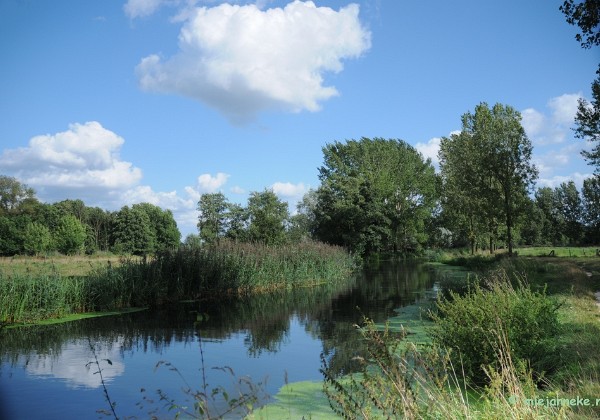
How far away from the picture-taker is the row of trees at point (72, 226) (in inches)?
2162

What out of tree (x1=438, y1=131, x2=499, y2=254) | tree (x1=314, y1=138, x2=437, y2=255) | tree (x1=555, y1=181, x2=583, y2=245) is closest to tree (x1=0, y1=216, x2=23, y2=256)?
tree (x1=314, y1=138, x2=437, y2=255)

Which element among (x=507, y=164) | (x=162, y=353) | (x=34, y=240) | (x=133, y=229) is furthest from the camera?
(x=133, y=229)

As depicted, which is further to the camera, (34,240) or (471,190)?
(34,240)

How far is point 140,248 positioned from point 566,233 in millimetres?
67831

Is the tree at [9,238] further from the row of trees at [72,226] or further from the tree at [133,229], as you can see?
the tree at [133,229]

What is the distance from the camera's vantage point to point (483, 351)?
672cm

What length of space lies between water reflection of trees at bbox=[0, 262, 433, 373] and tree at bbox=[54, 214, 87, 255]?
1890 inches

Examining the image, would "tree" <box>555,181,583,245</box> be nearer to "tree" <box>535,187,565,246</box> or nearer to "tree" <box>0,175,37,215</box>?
"tree" <box>535,187,565,246</box>

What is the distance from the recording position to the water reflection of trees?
10625mm

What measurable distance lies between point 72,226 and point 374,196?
40.8 meters

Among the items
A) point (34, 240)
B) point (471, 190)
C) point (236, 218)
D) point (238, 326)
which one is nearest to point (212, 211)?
point (236, 218)

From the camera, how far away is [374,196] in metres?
48.9

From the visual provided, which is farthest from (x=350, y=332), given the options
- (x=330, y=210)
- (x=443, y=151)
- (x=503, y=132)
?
(x=443, y=151)

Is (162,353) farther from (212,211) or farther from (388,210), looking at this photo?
Answer: (212,211)
